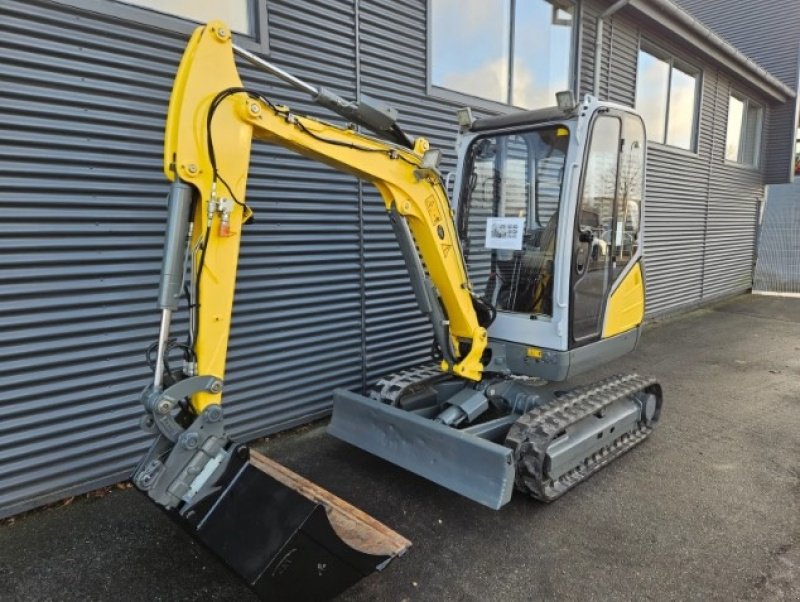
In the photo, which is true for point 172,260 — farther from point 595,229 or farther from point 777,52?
point 777,52

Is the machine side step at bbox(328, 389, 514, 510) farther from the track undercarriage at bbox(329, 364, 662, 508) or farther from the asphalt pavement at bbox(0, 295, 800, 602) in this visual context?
the asphalt pavement at bbox(0, 295, 800, 602)

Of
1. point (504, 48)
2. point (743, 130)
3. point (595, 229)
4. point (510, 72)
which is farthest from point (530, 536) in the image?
point (743, 130)

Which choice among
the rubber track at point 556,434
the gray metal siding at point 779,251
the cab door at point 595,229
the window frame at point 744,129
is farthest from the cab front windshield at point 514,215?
the gray metal siding at point 779,251

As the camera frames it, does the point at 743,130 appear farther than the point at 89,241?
Yes

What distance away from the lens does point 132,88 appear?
335 centimetres

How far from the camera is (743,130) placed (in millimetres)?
12195

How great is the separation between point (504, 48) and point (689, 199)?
19.1ft

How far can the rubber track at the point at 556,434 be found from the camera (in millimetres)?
3123

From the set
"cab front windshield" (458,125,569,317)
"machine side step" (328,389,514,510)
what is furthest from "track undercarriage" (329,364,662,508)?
"cab front windshield" (458,125,569,317)

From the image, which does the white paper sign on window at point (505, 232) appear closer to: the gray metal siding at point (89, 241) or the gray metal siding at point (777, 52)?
the gray metal siding at point (89, 241)

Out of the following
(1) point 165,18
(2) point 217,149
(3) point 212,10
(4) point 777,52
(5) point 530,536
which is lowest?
(5) point 530,536

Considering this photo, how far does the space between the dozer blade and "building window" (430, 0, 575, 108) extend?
15.0 ft

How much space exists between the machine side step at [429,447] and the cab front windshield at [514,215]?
3.73ft

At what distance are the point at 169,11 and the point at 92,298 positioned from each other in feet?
6.73
